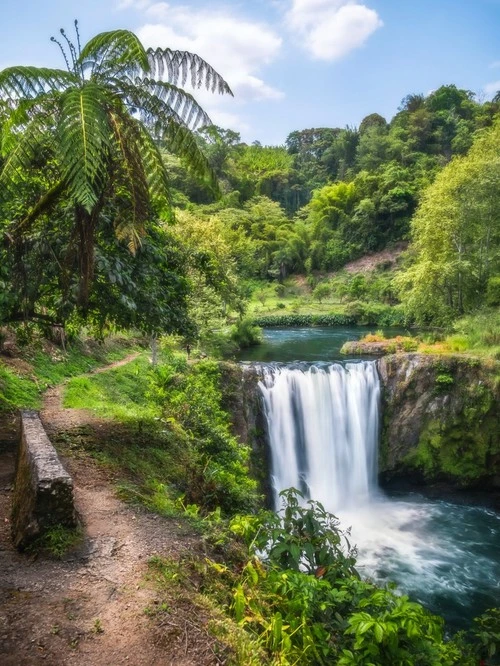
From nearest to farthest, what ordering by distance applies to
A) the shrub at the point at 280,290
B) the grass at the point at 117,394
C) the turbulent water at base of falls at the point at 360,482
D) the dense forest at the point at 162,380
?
the dense forest at the point at 162,380
the grass at the point at 117,394
the turbulent water at base of falls at the point at 360,482
the shrub at the point at 280,290

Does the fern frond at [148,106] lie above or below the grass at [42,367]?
above

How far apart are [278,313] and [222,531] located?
30719 millimetres

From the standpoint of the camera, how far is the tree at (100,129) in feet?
13.6

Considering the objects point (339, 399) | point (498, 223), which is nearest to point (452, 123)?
point (498, 223)

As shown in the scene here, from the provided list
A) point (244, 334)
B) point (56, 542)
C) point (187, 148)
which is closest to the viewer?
point (56, 542)

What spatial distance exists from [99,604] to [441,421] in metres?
13.3

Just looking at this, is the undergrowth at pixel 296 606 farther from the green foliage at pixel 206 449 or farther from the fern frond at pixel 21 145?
the fern frond at pixel 21 145

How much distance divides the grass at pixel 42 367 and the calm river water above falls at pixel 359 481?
230 inches

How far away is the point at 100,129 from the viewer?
4.08m

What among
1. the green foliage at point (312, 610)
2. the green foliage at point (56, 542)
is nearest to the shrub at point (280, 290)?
the green foliage at point (312, 610)

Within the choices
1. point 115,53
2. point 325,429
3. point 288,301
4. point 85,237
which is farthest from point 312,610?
point 288,301

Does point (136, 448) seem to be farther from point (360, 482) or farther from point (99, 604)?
point (360, 482)

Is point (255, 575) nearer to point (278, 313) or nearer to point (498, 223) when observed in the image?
point (498, 223)

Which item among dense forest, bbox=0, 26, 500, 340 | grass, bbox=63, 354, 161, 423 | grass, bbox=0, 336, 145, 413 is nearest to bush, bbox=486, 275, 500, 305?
dense forest, bbox=0, 26, 500, 340
